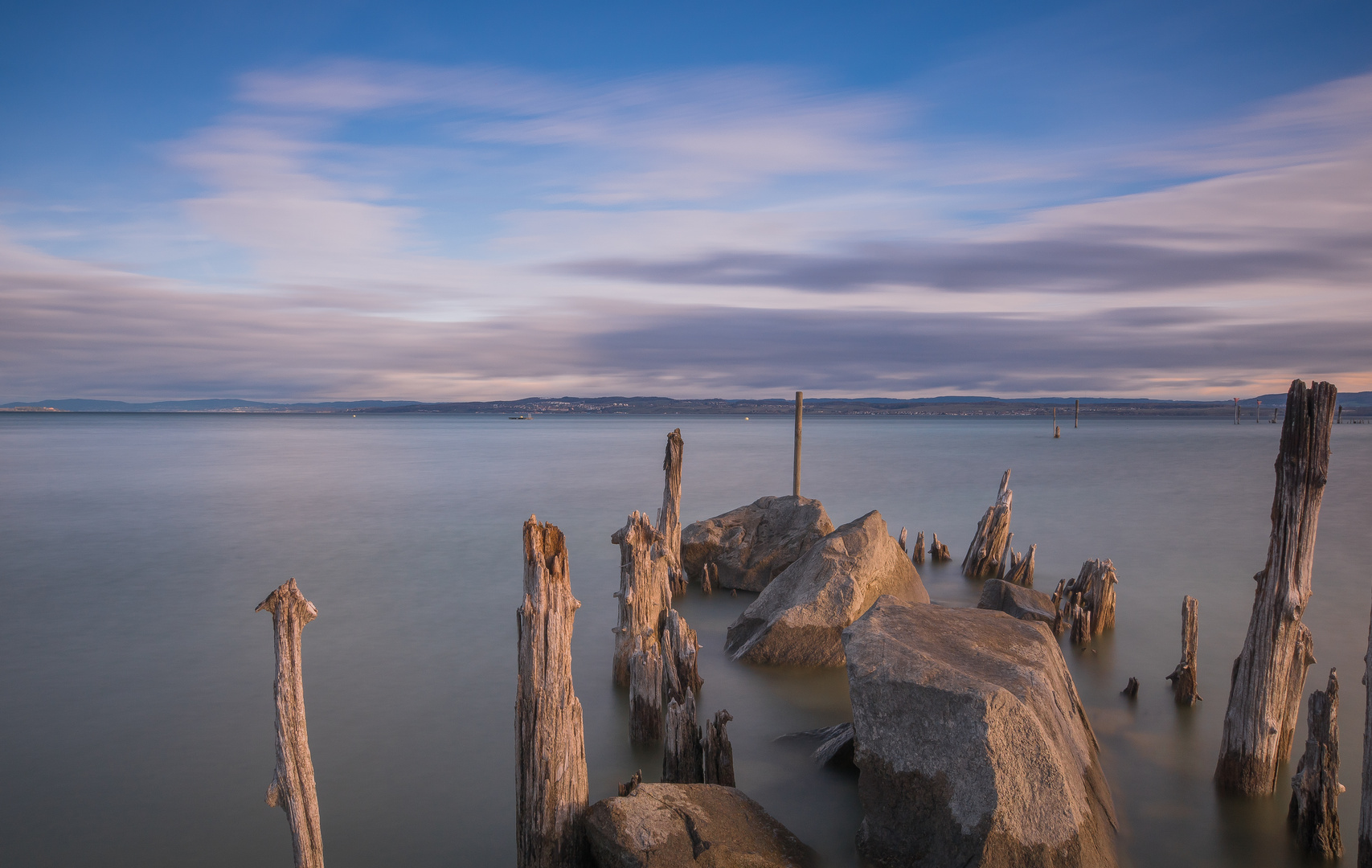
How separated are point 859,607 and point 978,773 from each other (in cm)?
486

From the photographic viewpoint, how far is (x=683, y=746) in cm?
636

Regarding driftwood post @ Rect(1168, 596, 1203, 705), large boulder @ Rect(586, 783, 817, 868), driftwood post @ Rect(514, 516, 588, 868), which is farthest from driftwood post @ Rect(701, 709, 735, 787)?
driftwood post @ Rect(1168, 596, 1203, 705)

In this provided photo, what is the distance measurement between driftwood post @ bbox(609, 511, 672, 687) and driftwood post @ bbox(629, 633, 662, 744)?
1227 mm

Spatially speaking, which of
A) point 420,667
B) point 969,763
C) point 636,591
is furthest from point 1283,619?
point 420,667

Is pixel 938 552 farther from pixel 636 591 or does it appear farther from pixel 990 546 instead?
pixel 636 591

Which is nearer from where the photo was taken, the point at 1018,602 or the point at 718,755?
the point at 718,755

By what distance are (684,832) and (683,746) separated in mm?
1297

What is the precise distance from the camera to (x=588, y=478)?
37656 millimetres

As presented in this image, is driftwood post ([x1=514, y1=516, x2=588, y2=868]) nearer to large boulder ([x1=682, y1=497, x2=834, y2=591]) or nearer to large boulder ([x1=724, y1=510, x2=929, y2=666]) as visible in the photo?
large boulder ([x1=724, y1=510, x2=929, y2=666])

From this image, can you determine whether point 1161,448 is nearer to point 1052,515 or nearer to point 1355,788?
point 1052,515

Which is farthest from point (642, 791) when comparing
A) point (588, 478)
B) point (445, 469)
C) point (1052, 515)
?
point (445, 469)

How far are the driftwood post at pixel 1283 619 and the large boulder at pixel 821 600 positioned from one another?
3991 mm

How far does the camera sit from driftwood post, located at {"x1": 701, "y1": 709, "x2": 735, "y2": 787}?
20.6ft

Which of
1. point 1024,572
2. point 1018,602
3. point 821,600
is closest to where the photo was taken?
point 821,600
